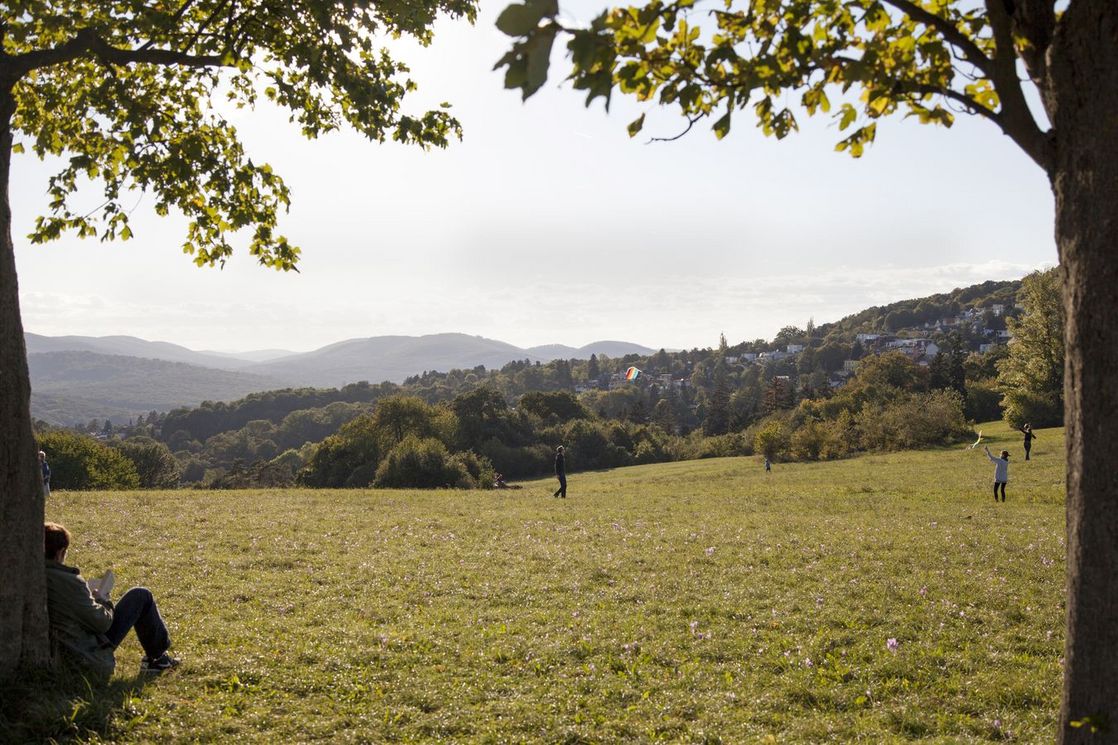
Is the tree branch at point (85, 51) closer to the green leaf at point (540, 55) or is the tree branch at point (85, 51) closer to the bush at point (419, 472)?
the green leaf at point (540, 55)

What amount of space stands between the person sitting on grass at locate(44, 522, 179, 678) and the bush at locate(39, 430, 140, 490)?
39.2m

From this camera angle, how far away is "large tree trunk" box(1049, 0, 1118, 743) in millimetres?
3797

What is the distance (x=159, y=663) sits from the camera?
7.71 m

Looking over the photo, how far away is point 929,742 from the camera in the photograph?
6.55 metres

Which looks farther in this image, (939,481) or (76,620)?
(939,481)

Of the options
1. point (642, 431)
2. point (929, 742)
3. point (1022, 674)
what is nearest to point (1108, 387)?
point (929, 742)

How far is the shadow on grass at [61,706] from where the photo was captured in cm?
602

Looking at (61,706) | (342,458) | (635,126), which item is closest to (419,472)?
(342,458)

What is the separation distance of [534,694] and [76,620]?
488 cm

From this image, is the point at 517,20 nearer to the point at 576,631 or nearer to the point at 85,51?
the point at 85,51

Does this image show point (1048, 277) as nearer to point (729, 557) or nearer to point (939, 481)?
point (939, 481)

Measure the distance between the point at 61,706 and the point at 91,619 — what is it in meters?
1.24

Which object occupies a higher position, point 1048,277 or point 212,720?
point 1048,277

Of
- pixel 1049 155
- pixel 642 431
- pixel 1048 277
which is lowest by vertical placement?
pixel 642 431
